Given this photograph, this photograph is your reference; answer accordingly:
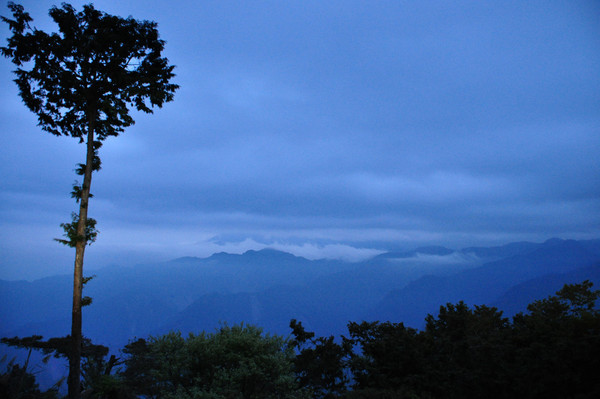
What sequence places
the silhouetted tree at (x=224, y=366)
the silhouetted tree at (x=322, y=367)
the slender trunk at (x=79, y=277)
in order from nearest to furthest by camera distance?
the slender trunk at (x=79, y=277), the silhouetted tree at (x=224, y=366), the silhouetted tree at (x=322, y=367)

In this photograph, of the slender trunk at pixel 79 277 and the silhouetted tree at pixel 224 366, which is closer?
the slender trunk at pixel 79 277

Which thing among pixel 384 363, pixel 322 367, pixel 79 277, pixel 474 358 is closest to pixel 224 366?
pixel 322 367

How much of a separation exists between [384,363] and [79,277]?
65.4 feet

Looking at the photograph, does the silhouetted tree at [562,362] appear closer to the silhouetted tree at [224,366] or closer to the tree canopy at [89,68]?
the silhouetted tree at [224,366]

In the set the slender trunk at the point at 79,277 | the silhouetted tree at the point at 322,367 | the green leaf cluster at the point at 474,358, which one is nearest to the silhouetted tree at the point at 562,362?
the green leaf cluster at the point at 474,358

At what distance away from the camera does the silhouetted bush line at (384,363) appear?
43.3 feet

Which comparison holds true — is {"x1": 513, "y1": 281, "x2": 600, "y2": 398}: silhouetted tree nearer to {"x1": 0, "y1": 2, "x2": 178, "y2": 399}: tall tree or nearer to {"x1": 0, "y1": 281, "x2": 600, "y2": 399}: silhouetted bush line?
{"x1": 0, "y1": 281, "x2": 600, "y2": 399}: silhouetted bush line

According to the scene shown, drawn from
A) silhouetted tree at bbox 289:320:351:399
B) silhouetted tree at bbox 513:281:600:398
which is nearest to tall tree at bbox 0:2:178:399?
silhouetted tree at bbox 289:320:351:399

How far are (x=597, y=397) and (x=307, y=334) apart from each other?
1782 centimetres

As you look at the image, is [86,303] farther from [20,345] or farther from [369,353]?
[369,353]

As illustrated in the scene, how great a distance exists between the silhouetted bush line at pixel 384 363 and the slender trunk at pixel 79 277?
1.87 meters

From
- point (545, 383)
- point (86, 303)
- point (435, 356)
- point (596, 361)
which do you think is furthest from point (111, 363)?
point (596, 361)

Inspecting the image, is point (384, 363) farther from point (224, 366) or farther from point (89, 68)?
point (89, 68)

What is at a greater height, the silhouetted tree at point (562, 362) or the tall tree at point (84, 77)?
the tall tree at point (84, 77)
